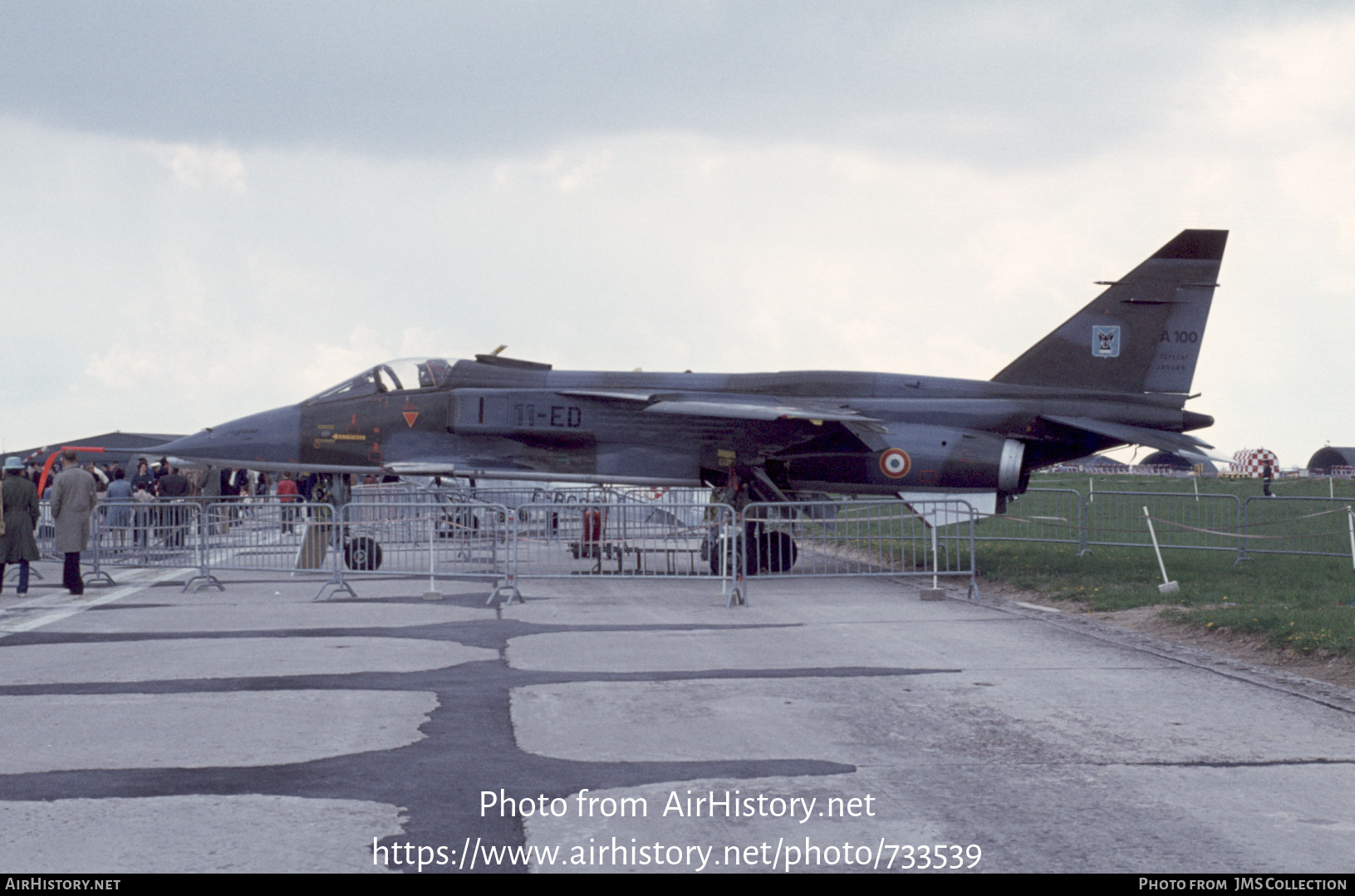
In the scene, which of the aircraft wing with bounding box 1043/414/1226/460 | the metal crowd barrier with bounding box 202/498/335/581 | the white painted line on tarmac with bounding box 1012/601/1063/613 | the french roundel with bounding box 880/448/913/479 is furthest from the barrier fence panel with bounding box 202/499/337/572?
the aircraft wing with bounding box 1043/414/1226/460

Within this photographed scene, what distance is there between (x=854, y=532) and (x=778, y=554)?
86.2 inches

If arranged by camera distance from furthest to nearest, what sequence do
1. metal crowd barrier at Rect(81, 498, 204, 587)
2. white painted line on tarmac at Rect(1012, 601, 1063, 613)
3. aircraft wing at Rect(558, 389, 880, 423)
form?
metal crowd barrier at Rect(81, 498, 204, 587) < aircraft wing at Rect(558, 389, 880, 423) < white painted line on tarmac at Rect(1012, 601, 1063, 613)

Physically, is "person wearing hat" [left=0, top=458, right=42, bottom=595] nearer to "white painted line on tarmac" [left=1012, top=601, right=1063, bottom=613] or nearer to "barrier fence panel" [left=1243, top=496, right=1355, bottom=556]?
"white painted line on tarmac" [left=1012, top=601, right=1063, bottom=613]

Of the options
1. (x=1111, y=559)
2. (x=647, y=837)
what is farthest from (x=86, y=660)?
(x=1111, y=559)

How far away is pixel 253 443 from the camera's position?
18125 millimetres

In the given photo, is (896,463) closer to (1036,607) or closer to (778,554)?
(778,554)

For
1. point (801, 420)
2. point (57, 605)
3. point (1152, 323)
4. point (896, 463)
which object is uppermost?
point (1152, 323)

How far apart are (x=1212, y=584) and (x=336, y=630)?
30.6ft

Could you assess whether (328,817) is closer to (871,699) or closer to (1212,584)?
(871,699)

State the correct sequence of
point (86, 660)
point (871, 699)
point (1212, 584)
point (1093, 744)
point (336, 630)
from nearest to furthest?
point (1093, 744)
point (871, 699)
point (86, 660)
point (336, 630)
point (1212, 584)

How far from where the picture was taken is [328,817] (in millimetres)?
4512

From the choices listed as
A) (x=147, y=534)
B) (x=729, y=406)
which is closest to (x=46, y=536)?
(x=147, y=534)

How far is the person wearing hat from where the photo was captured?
47.2 feet

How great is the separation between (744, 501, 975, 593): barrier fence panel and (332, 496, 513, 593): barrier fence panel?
329cm
